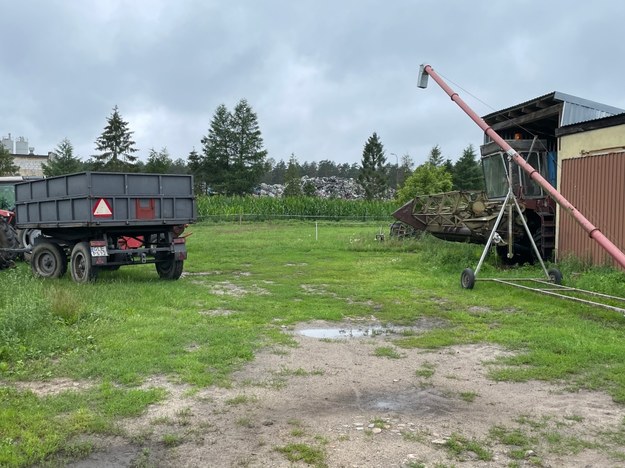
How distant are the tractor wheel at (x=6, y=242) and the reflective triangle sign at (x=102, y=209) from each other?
4563 mm

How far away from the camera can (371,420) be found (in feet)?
14.6

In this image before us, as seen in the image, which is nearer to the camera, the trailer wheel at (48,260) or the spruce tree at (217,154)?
the trailer wheel at (48,260)

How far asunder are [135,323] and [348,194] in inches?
3780

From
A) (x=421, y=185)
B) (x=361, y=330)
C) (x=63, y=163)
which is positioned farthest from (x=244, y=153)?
(x=361, y=330)

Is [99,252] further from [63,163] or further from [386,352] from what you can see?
[63,163]

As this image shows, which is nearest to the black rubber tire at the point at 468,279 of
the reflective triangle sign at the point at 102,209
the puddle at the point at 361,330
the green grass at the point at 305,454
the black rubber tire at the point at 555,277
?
the black rubber tire at the point at 555,277

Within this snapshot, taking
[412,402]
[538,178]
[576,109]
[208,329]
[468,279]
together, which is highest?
[576,109]

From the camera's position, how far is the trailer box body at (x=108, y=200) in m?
10.6

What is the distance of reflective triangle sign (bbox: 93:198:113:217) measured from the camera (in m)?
10.6

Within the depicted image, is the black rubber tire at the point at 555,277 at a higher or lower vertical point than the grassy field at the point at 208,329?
higher

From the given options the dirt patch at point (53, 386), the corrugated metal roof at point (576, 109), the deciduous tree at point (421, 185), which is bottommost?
the dirt patch at point (53, 386)

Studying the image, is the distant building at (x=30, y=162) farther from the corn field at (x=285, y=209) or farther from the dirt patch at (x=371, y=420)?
the dirt patch at (x=371, y=420)

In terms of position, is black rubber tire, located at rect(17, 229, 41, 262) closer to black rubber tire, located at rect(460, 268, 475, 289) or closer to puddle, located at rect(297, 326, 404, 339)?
puddle, located at rect(297, 326, 404, 339)

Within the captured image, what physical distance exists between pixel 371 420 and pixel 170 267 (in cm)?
856
